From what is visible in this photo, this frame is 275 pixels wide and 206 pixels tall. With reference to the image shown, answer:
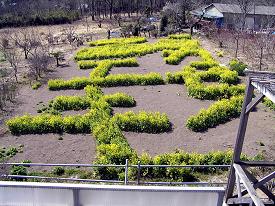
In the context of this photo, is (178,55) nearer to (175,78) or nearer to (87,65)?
(175,78)

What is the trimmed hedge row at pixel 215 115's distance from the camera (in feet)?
47.4

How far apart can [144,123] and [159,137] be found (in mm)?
895

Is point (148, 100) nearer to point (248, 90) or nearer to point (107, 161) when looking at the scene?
point (107, 161)

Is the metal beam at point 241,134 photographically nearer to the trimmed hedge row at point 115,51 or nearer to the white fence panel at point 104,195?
the white fence panel at point 104,195

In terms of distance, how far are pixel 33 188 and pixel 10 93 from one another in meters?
12.8

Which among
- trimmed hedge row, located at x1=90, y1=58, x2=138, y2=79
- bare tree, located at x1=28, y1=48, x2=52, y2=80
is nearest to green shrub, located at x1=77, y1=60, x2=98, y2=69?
trimmed hedge row, located at x1=90, y1=58, x2=138, y2=79

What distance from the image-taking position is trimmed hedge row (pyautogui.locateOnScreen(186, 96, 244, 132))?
1445 centimetres

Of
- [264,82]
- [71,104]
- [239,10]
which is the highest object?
[239,10]

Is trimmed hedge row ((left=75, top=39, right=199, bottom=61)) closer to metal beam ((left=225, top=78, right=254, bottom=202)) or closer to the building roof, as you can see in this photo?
metal beam ((left=225, top=78, right=254, bottom=202))

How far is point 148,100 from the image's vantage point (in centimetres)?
1738

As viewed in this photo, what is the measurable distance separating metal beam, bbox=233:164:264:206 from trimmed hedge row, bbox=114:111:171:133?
7062mm

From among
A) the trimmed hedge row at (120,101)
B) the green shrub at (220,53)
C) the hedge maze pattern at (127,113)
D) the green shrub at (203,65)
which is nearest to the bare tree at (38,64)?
the hedge maze pattern at (127,113)

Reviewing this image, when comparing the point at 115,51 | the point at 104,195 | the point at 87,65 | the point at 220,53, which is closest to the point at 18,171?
the point at 104,195

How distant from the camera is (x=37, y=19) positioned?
135 feet
